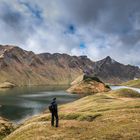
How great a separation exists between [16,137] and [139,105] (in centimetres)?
3397

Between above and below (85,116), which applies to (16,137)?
below

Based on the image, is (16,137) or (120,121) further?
(120,121)

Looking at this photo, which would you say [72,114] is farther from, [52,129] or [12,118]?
[12,118]

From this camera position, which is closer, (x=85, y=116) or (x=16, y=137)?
(x=16, y=137)

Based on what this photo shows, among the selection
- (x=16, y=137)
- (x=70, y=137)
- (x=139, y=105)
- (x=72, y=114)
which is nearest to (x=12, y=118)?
(x=72, y=114)

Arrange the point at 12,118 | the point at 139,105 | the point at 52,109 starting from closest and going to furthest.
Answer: the point at 52,109 < the point at 139,105 < the point at 12,118

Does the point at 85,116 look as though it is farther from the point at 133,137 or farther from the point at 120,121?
the point at 133,137

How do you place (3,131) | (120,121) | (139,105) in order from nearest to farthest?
(120,121)
(3,131)
(139,105)

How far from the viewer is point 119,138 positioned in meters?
36.0

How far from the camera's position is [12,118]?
348 ft

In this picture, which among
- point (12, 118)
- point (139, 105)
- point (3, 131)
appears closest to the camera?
point (3, 131)

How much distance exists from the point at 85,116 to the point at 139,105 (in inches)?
538

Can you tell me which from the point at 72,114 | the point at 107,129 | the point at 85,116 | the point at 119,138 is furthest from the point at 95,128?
the point at 72,114

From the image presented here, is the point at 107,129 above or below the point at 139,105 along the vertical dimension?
below
